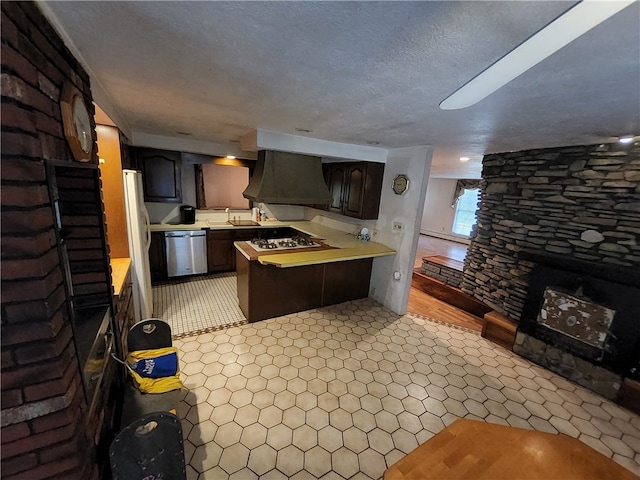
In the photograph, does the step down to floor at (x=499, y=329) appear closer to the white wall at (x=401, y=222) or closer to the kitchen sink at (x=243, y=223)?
the white wall at (x=401, y=222)

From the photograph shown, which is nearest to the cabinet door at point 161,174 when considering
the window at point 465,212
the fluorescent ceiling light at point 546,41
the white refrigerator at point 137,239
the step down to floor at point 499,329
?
the white refrigerator at point 137,239

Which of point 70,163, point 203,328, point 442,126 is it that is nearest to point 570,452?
point 442,126

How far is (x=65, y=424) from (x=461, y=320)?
13.0 ft

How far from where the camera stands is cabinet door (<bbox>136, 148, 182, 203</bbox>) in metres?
3.74

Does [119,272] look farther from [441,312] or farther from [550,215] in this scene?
[550,215]

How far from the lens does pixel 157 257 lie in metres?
4.02

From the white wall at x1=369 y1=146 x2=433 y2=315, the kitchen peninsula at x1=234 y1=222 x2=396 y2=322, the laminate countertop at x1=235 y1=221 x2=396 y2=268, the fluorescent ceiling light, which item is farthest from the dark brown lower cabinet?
the fluorescent ceiling light

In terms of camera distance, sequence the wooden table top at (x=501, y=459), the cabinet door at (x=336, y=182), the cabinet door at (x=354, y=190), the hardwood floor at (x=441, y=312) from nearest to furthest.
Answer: the wooden table top at (x=501, y=459) → the hardwood floor at (x=441, y=312) → the cabinet door at (x=354, y=190) → the cabinet door at (x=336, y=182)

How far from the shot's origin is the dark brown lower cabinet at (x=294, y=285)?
3072 millimetres

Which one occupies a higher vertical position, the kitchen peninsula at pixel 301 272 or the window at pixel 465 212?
the window at pixel 465 212

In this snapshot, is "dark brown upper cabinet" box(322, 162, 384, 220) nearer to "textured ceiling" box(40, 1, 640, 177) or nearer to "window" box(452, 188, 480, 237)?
"textured ceiling" box(40, 1, 640, 177)

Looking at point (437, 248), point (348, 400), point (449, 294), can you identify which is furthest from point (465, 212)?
point (348, 400)

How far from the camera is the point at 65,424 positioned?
93 cm

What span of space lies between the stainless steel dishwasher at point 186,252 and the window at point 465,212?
7662mm
